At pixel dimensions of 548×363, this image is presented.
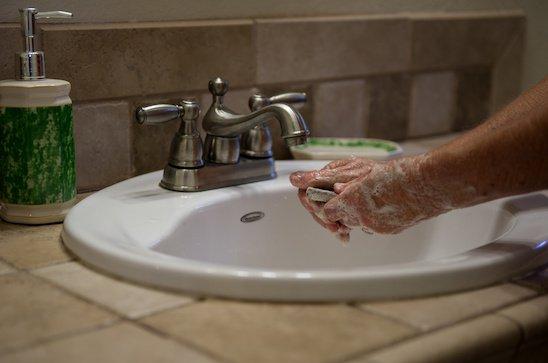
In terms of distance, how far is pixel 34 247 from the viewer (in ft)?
2.95

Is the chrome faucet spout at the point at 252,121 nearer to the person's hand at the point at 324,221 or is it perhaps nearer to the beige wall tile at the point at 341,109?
the person's hand at the point at 324,221

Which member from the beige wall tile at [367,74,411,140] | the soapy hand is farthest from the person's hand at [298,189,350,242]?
the beige wall tile at [367,74,411,140]

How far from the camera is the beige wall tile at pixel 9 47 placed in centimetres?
101

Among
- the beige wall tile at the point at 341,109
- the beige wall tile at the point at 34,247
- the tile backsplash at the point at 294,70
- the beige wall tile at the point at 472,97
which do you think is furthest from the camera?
the beige wall tile at the point at 472,97

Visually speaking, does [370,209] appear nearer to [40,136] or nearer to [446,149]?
[446,149]

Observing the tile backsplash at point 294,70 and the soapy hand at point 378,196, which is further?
the tile backsplash at point 294,70

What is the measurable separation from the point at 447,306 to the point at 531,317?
0.23 feet

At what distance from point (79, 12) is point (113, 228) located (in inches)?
12.9

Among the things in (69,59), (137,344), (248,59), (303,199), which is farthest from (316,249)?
(137,344)

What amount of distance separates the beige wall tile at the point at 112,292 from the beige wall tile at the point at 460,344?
0.63 ft

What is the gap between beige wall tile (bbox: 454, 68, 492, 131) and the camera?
169cm

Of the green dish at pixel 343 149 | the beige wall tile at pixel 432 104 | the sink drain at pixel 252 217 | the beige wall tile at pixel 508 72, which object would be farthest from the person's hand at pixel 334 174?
the beige wall tile at pixel 508 72

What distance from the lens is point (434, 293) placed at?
760 mm

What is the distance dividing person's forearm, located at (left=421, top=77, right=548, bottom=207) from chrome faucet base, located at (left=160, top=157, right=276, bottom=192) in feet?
1.04
